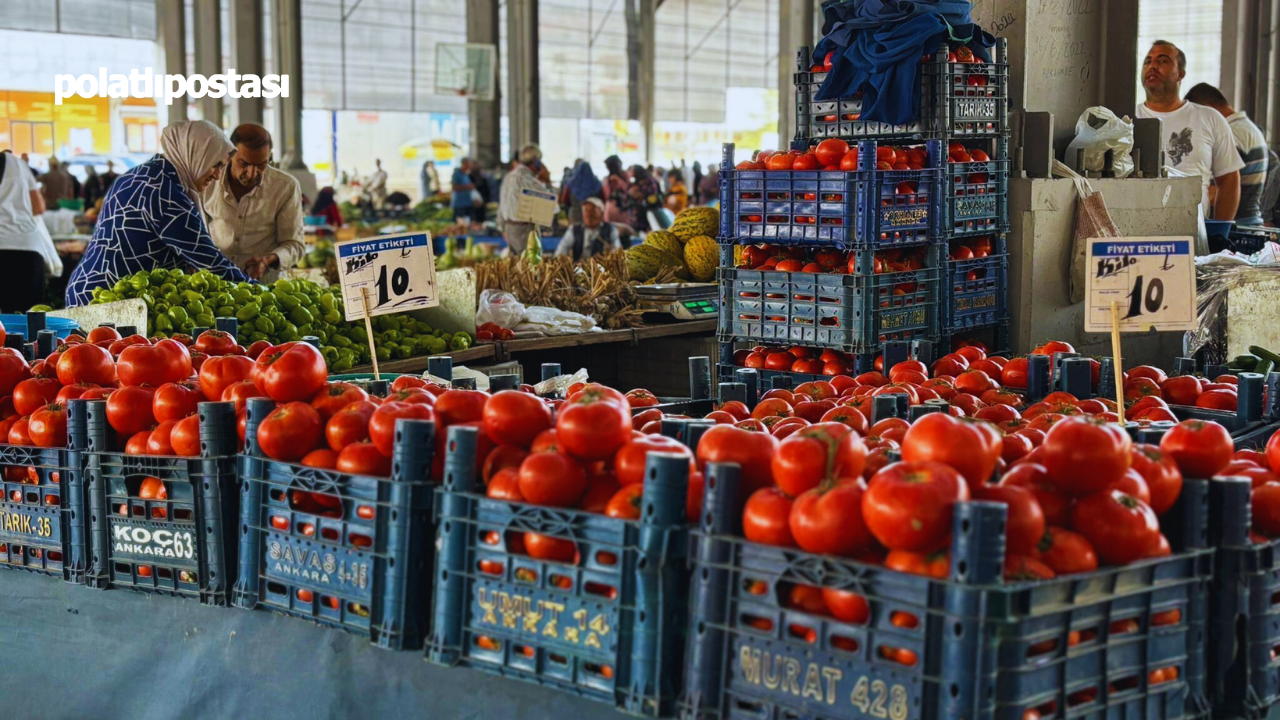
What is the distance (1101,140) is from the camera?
661 cm

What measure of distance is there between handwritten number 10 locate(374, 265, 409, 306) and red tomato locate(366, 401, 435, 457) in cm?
110

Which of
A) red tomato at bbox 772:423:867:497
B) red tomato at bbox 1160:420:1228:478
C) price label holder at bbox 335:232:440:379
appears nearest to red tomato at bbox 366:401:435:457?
red tomato at bbox 772:423:867:497

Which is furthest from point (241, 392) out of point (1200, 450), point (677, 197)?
point (677, 197)

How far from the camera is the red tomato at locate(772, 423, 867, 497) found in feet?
6.36

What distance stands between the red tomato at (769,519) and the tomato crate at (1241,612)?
2.33 ft

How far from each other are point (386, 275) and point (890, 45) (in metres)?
2.94

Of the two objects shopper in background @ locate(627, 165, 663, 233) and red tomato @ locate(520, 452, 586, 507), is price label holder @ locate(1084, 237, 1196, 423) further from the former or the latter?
shopper in background @ locate(627, 165, 663, 233)

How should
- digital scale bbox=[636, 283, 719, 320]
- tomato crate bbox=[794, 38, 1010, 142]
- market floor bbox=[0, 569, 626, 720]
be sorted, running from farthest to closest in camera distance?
digital scale bbox=[636, 283, 719, 320] → tomato crate bbox=[794, 38, 1010, 142] → market floor bbox=[0, 569, 626, 720]

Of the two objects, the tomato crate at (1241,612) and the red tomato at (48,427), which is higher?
the red tomato at (48,427)

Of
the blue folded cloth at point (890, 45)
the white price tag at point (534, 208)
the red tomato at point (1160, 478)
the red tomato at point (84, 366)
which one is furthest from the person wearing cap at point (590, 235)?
the red tomato at point (1160, 478)

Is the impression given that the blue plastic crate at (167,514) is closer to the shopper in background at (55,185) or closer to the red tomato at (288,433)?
the red tomato at (288,433)

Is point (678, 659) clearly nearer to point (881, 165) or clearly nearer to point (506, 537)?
point (506, 537)

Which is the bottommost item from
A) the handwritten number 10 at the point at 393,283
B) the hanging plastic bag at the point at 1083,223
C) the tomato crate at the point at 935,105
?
the handwritten number 10 at the point at 393,283

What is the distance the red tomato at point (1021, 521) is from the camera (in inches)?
71.9
